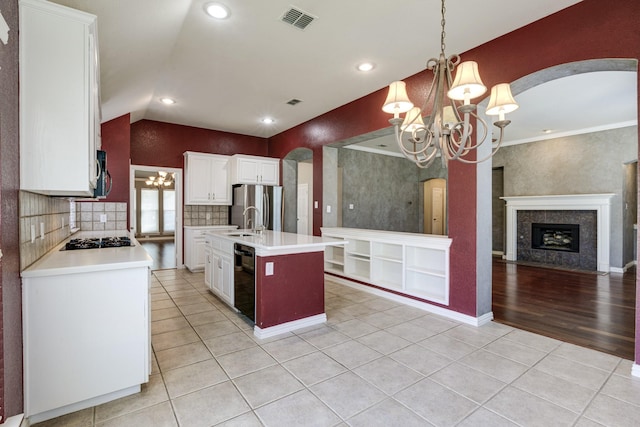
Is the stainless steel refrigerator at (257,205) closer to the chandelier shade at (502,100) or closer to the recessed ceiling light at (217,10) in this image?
the recessed ceiling light at (217,10)

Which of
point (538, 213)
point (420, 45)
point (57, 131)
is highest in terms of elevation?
point (420, 45)

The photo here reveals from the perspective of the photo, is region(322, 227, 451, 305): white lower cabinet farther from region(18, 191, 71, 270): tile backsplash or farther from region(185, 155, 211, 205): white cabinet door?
region(18, 191, 71, 270): tile backsplash

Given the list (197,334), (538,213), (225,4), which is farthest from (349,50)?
(538,213)

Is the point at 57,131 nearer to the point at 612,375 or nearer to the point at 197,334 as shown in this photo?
the point at 197,334

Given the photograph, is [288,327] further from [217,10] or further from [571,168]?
[571,168]

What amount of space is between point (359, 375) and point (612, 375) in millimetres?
1854

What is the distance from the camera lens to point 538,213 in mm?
6809

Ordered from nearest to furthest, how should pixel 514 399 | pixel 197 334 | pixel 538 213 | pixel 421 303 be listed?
pixel 514 399 < pixel 197 334 < pixel 421 303 < pixel 538 213

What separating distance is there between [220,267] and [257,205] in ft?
7.36

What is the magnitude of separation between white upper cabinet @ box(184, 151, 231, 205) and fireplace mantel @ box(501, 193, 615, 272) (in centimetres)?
641

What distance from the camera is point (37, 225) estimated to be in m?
1.99

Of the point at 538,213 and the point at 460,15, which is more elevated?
the point at 460,15

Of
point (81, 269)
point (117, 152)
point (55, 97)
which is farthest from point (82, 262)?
point (117, 152)

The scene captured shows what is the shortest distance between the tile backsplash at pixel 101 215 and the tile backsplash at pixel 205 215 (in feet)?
4.87
